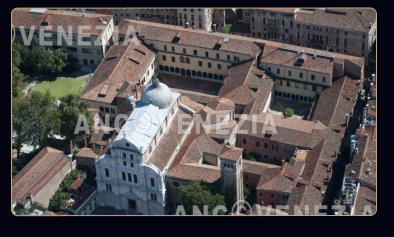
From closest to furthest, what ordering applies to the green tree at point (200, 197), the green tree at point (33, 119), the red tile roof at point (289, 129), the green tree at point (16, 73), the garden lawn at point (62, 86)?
the green tree at point (200, 197) → the green tree at point (33, 119) → the red tile roof at point (289, 129) → the green tree at point (16, 73) → the garden lawn at point (62, 86)

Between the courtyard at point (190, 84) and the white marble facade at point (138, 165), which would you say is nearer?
the white marble facade at point (138, 165)

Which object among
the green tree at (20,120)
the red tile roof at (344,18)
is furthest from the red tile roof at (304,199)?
the green tree at (20,120)

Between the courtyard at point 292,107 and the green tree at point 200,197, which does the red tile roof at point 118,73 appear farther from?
the green tree at point 200,197

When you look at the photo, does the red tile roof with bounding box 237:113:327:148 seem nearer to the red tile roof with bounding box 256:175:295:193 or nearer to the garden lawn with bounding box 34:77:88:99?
the red tile roof with bounding box 256:175:295:193

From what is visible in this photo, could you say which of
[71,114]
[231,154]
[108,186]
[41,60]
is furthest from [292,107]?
[41,60]

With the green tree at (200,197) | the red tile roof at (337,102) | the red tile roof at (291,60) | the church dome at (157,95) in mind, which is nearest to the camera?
the green tree at (200,197)

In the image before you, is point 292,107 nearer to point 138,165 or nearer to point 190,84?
point 190,84

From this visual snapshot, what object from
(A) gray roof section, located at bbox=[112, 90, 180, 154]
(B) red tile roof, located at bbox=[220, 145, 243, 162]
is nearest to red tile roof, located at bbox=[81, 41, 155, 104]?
(A) gray roof section, located at bbox=[112, 90, 180, 154]
